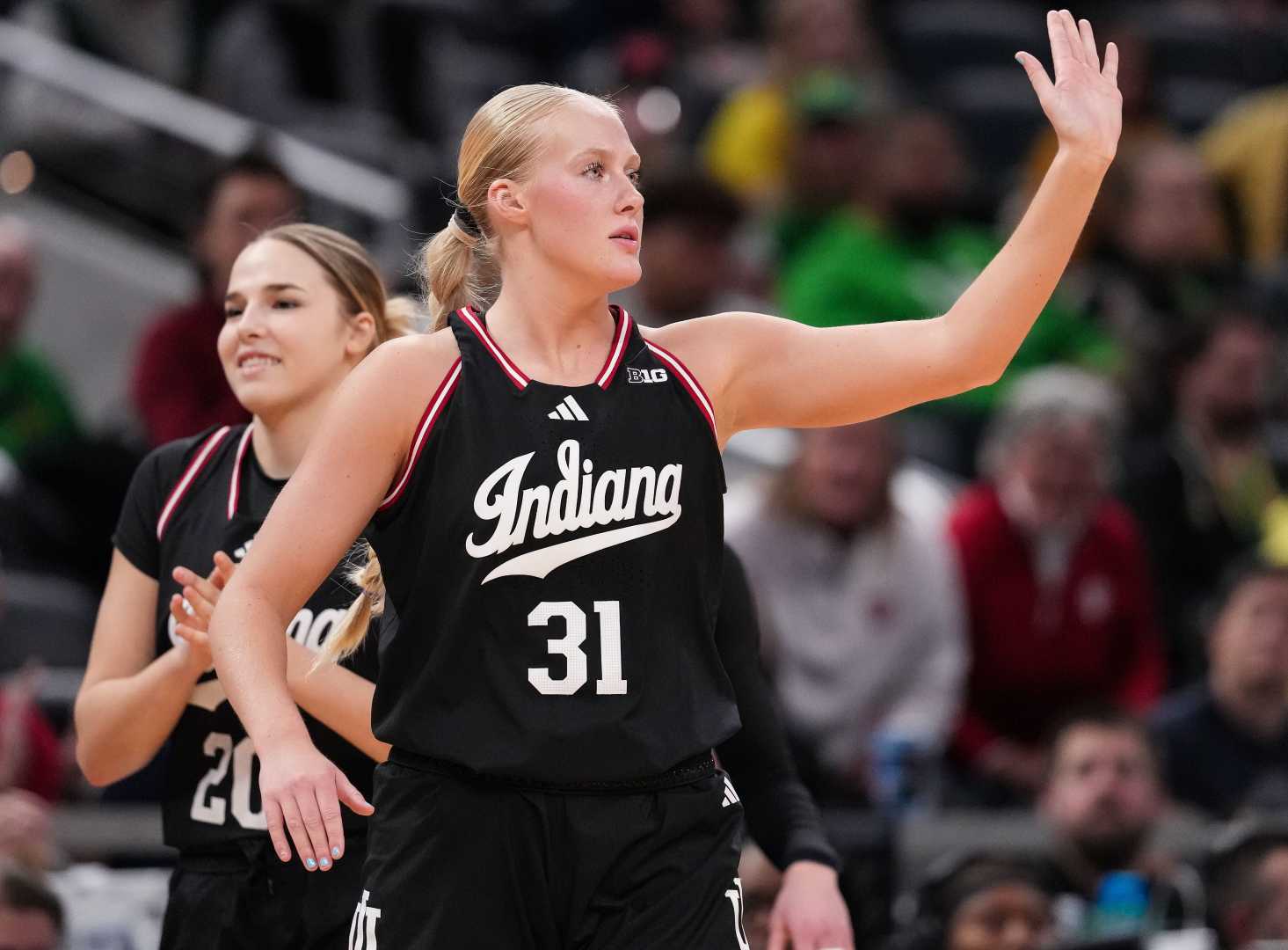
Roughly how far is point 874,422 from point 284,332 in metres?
3.21

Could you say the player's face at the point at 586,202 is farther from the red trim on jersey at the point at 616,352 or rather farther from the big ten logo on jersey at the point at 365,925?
the big ten logo on jersey at the point at 365,925

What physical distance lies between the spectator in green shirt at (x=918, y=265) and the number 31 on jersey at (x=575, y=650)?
16.9ft

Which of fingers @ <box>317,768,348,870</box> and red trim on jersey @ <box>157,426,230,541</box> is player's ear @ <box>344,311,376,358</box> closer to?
red trim on jersey @ <box>157,426,230,541</box>

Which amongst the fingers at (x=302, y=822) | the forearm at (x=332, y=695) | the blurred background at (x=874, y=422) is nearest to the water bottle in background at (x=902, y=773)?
the blurred background at (x=874, y=422)

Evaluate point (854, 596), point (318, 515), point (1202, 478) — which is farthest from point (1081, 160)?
point (1202, 478)

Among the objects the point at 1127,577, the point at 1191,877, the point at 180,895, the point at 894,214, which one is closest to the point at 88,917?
the point at 180,895

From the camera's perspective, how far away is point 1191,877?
5.81 meters

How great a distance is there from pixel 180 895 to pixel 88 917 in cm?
152

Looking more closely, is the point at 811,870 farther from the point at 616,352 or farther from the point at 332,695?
the point at 616,352

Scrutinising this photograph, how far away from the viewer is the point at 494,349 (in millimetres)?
3070

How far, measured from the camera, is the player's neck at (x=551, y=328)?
309 centimetres

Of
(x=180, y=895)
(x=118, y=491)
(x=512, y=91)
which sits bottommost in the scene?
(x=180, y=895)

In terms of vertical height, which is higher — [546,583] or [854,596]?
[854,596]

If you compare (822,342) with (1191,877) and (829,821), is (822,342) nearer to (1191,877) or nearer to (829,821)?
(829,821)
